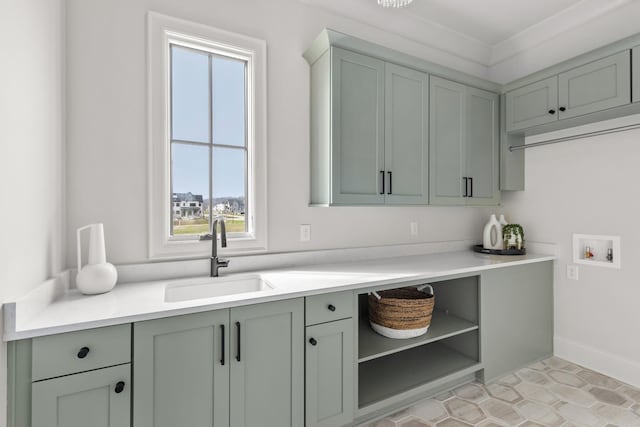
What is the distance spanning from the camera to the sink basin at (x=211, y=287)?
1.70m

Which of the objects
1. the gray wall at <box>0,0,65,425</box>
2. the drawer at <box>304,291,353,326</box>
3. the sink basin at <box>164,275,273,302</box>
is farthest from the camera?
the sink basin at <box>164,275,273,302</box>

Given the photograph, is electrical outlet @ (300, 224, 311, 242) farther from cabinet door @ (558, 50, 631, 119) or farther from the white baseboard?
the white baseboard

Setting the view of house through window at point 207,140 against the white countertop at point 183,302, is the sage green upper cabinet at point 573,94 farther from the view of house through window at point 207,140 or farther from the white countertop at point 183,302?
the view of house through window at point 207,140

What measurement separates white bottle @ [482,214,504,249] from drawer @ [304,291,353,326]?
5.54ft

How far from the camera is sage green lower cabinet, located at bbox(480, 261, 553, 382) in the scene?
221cm

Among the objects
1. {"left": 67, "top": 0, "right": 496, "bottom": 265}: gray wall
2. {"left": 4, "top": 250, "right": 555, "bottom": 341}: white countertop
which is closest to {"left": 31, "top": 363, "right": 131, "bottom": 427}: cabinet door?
{"left": 4, "top": 250, "right": 555, "bottom": 341}: white countertop

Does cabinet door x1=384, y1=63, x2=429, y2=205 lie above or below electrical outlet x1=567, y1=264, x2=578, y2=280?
above

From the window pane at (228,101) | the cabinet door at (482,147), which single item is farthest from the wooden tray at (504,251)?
the window pane at (228,101)

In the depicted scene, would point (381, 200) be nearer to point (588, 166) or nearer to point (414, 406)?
point (414, 406)

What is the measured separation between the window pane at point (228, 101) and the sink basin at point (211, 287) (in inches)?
34.0

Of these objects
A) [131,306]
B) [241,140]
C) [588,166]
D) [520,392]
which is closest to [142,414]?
[131,306]

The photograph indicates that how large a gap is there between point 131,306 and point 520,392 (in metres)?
2.40

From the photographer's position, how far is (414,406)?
1972mm

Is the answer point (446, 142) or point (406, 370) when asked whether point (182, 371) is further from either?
point (446, 142)
